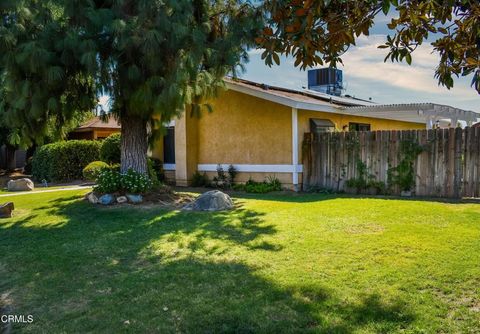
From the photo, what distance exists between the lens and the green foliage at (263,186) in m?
13.3

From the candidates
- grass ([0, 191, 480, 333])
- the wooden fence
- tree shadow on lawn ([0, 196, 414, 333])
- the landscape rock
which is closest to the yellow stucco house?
the wooden fence

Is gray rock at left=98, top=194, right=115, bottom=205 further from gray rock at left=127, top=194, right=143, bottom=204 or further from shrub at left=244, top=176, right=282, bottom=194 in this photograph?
shrub at left=244, top=176, right=282, bottom=194

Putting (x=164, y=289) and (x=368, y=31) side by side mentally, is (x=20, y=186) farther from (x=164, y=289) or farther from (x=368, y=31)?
(x=368, y=31)

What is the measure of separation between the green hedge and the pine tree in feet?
27.1

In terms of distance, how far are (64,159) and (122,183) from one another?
9.15m

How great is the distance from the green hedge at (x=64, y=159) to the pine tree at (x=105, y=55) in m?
8.25

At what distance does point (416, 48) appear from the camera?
435 centimetres

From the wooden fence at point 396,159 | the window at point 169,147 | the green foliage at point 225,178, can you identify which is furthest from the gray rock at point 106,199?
the window at point 169,147

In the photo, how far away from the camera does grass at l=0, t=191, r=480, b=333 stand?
151 inches

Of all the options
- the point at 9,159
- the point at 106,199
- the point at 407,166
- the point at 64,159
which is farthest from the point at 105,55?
the point at 9,159

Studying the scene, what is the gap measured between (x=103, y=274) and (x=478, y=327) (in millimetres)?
4073

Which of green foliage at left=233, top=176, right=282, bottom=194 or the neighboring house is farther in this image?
the neighboring house

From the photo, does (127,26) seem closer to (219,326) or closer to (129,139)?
(129,139)

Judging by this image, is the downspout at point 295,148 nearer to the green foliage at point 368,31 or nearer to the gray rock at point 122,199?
the gray rock at point 122,199
